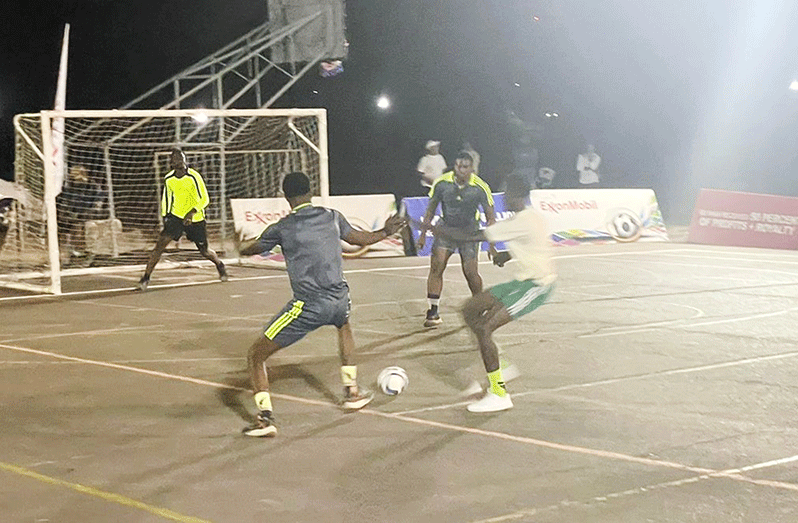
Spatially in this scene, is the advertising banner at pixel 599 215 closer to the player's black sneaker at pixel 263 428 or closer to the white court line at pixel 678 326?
the white court line at pixel 678 326

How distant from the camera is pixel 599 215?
2244 cm

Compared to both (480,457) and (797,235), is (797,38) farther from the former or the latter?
(480,457)

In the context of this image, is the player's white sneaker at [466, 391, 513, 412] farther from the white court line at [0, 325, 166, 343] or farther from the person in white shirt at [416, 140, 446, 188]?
the person in white shirt at [416, 140, 446, 188]

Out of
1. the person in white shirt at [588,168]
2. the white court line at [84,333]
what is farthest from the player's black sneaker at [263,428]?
the person in white shirt at [588,168]

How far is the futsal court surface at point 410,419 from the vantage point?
5.98 metres

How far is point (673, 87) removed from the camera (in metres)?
33.2

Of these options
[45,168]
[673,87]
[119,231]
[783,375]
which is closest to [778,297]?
[783,375]

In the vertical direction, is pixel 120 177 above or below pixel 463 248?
above

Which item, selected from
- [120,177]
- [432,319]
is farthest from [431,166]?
[432,319]

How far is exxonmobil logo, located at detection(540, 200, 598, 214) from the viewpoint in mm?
22078

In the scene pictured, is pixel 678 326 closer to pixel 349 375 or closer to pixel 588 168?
pixel 349 375

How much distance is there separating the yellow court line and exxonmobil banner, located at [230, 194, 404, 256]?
1293cm

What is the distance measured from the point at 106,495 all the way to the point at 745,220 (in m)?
18.2

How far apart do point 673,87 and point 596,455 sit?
2817cm
